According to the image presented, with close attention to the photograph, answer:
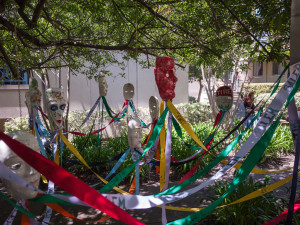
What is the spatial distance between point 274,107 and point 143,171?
4.12m

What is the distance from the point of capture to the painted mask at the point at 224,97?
341 cm

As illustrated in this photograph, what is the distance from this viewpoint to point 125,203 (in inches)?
74.7

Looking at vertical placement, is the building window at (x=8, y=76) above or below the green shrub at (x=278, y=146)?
above

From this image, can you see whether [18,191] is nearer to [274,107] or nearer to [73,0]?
[274,107]

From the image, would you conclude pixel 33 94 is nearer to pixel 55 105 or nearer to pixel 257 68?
pixel 55 105

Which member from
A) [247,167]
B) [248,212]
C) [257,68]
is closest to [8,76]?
[248,212]

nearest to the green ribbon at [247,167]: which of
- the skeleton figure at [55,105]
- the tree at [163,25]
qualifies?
the tree at [163,25]

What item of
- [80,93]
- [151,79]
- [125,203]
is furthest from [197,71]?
[125,203]

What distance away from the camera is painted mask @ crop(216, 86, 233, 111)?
3410 millimetres

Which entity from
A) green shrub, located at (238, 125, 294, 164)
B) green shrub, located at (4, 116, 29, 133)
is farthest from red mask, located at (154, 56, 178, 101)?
green shrub, located at (4, 116, 29, 133)

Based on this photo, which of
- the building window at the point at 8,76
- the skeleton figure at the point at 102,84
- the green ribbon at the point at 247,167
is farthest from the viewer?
the building window at the point at 8,76

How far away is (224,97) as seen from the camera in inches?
136

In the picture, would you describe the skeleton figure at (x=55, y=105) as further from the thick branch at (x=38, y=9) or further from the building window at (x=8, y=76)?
the building window at (x=8, y=76)

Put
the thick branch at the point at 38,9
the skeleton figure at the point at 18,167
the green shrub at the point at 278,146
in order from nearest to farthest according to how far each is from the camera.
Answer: the skeleton figure at the point at 18,167 < the thick branch at the point at 38,9 < the green shrub at the point at 278,146
